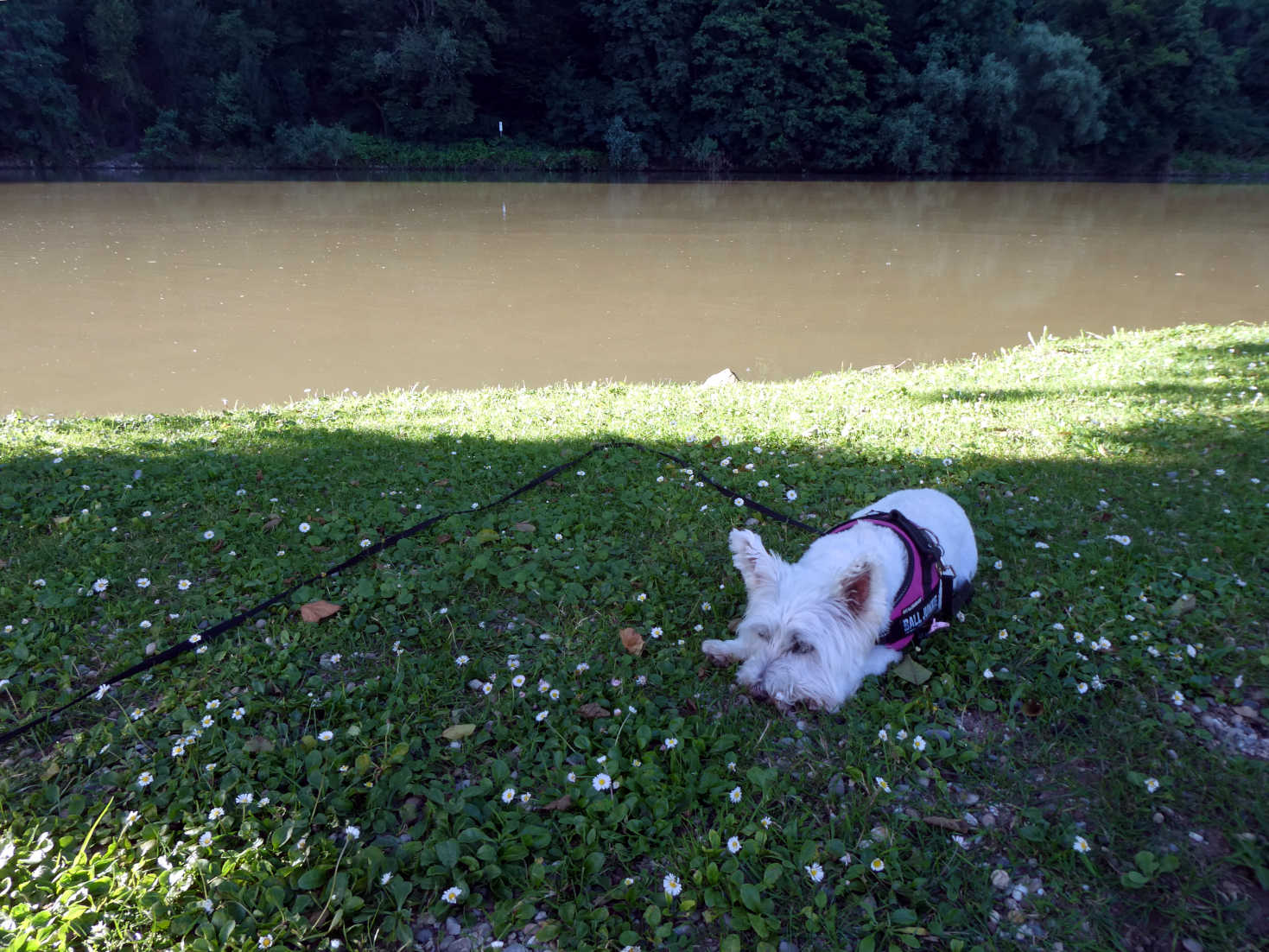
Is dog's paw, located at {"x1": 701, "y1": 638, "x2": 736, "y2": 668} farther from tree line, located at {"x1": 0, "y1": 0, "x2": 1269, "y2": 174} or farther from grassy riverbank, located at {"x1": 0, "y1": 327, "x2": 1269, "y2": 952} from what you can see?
tree line, located at {"x1": 0, "y1": 0, "x2": 1269, "y2": 174}

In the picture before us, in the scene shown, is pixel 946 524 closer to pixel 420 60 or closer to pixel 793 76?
pixel 793 76

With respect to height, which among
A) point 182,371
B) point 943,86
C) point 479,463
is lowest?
point 182,371

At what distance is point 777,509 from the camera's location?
5141mm

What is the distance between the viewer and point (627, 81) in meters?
48.0

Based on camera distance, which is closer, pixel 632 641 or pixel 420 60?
pixel 632 641

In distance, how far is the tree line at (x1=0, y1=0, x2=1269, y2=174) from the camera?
141ft

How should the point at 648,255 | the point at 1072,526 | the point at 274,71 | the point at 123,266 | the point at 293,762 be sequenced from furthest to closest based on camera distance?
the point at 274,71, the point at 648,255, the point at 123,266, the point at 1072,526, the point at 293,762

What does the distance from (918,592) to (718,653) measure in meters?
0.99

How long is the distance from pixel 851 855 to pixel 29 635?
385 centimetres

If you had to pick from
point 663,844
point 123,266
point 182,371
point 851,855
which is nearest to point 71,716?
point 663,844

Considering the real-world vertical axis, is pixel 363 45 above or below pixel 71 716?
above

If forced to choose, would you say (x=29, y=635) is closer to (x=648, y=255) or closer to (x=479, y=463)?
(x=479, y=463)

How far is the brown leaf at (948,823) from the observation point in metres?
2.72

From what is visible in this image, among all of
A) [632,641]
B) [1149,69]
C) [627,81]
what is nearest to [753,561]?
[632,641]
